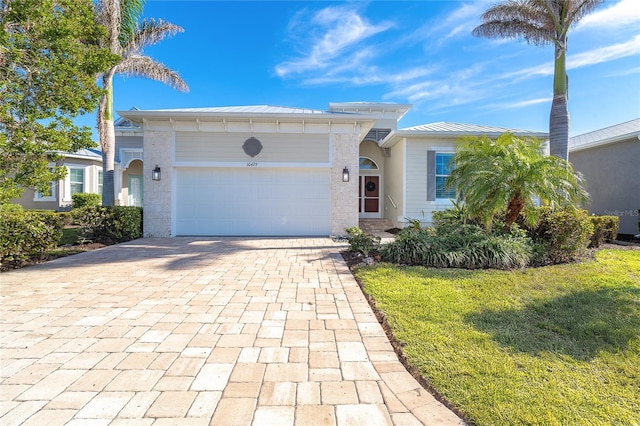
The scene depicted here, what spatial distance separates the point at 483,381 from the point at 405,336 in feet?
2.83

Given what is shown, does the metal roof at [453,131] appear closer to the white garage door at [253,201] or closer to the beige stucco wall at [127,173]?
the white garage door at [253,201]

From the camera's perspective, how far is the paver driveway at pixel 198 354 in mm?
2102

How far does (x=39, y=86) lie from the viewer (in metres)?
6.17

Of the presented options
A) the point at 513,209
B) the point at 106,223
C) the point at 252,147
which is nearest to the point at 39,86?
the point at 106,223

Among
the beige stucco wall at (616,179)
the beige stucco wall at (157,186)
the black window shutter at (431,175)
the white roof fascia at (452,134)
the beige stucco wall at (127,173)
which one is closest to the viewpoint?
the beige stucco wall at (157,186)

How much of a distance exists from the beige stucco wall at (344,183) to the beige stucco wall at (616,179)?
967cm

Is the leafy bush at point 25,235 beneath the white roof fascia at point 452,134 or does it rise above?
beneath

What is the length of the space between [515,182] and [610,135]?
952 cm

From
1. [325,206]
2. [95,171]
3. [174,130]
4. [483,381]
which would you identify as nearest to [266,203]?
[325,206]

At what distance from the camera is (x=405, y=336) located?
318 centimetres

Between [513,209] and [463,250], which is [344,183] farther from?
[463,250]

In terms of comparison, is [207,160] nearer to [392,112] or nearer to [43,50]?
[43,50]

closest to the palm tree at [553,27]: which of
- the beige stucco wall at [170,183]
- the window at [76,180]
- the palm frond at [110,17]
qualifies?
the beige stucco wall at [170,183]

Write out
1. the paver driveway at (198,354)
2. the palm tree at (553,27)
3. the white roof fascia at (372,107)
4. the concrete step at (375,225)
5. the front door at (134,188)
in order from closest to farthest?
the paver driveway at (198,354)
the palm tree at (553,27)
the concrete step at (375,225)
the white roof fascia at (372,107)
the front door at (134,188)
